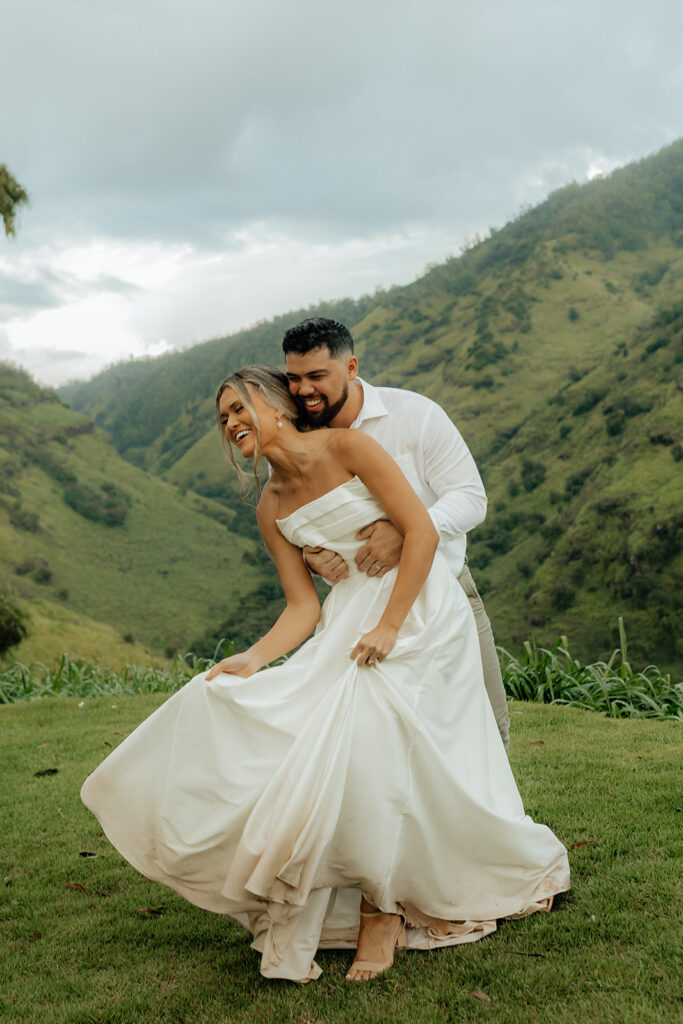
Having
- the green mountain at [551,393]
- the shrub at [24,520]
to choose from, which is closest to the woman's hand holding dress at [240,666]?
the green mountain at [551,393]

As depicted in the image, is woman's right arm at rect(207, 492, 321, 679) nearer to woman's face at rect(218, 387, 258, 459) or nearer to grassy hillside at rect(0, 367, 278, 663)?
woman's face at rect(218, 387, 258, 459)

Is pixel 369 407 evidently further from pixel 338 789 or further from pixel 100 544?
pixel 100 544

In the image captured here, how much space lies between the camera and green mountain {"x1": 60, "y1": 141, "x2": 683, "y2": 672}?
170ft

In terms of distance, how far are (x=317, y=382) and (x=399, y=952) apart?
76.4 inches

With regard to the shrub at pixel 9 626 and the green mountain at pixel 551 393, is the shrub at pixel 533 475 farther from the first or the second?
the shrub at pixel 9 626

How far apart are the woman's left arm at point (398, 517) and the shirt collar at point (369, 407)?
1.54ft

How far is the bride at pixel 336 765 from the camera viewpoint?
2.57 meters

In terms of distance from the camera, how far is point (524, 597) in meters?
54.1

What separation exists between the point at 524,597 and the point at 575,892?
5218cm

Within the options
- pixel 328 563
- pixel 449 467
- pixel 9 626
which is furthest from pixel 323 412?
pixel 9 626

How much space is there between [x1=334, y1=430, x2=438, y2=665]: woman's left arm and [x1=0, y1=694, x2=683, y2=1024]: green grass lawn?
107 centimetres

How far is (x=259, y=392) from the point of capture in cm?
290

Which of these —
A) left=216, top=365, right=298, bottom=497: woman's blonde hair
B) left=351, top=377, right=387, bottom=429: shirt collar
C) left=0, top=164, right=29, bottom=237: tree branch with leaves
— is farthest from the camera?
left=0, top=164, right=29, bottom=237: tree branch with leaves

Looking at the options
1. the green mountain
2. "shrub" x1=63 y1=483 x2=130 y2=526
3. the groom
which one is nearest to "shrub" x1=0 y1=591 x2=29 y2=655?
the green mountain
